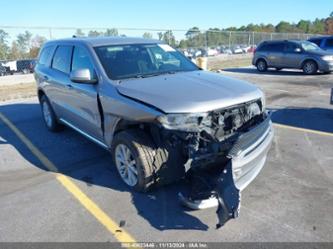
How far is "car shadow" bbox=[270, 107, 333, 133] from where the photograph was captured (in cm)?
711

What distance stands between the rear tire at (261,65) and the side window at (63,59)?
13.6 m

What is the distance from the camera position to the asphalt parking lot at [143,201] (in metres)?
3.50

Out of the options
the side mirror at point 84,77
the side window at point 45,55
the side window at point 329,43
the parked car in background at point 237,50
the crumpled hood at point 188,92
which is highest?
the side window at point 45,55

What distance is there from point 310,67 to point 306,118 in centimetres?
945

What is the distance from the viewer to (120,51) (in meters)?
5.14

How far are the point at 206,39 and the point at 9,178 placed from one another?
2663cm

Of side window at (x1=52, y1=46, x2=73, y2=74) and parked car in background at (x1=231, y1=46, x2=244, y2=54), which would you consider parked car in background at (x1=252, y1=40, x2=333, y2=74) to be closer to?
side window at (x1=52, y1=46, x2=73, y2=74)

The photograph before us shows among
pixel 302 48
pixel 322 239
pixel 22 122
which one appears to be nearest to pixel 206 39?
pixel 302 48

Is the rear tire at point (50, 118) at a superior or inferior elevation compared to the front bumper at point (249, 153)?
inferior

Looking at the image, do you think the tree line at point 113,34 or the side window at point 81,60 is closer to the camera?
the side window at point 81,60

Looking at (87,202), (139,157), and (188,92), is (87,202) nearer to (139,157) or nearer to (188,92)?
(139,157)

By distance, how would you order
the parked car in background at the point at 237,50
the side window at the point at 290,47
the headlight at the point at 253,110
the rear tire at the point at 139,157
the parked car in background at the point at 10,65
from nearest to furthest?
1. the rear tire at the point at 139,157
2. the headlight at the point at 253,110
3. the side window at the point at 290,47
4. the parked car in background at the point at 10,65
5. the parked car in background at the point at 237,50

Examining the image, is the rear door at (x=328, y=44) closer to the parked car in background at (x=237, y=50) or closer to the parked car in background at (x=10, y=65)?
the parked car in background at (x=237, y=50)

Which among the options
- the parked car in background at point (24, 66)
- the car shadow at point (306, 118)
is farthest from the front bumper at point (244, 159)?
the parked car in background at point (24, 66)
